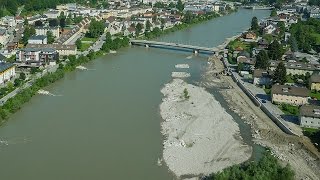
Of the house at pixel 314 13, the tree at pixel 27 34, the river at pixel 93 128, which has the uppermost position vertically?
the house at pixel 314 13

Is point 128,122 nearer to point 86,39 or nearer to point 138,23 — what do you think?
point 86,39

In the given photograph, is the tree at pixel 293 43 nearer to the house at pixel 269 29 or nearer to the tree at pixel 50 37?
the house at pixel 269 29

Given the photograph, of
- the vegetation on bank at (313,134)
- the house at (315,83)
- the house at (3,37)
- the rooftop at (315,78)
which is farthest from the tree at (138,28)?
the vegetation on bank at (313,134)

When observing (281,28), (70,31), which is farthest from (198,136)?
(281,28)

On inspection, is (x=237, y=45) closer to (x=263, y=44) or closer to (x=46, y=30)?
(x=263, y=44)

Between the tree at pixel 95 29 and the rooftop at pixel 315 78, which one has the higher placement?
the tree at pixel 95 29

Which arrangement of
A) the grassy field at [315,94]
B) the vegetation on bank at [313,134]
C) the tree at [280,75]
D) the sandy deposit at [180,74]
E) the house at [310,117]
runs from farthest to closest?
the sandy deposit at [180,74] → the tree at [280,75] → the grassy field at [315,94] → the house at [310,117] → the vegetation on bank at [313,134]
